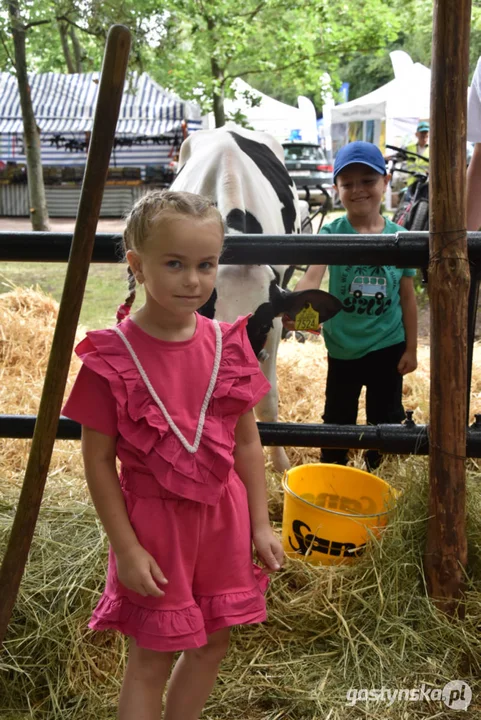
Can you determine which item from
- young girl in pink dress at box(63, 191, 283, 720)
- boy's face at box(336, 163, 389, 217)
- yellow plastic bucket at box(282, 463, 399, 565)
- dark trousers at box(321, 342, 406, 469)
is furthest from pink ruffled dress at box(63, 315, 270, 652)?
boy's face at box(336, 163, 389, 217)

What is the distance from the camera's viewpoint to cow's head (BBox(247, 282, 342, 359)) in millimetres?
2654

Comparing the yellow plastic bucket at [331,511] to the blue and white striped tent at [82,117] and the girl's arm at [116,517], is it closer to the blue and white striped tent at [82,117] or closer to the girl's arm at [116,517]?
the girl's arm at [116,517]

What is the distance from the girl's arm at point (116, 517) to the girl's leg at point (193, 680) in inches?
9.6

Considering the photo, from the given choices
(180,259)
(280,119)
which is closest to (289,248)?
(180,259)

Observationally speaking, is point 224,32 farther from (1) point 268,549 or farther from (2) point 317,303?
(1) point 268,549

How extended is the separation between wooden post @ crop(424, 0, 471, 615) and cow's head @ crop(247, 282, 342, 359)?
48 cm

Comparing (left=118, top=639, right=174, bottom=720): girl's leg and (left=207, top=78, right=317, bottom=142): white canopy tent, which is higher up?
(left=207, top=78, right=317, bottom=142): white canopy tent

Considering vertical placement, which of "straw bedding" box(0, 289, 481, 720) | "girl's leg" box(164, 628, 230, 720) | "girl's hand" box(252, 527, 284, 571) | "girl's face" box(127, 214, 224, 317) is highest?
"girl's face" box(127, 214, 224, 317)

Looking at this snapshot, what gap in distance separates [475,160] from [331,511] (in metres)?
1.39

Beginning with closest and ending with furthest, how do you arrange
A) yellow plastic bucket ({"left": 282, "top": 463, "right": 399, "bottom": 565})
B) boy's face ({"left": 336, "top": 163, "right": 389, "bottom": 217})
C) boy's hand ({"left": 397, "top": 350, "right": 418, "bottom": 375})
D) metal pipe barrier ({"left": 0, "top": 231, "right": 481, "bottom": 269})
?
metal pipe barrier ({"left": 0, "top": 231, "right": 481, "bottom": 269}) < yellow plastic bucket ({"left": 282, "top": 463, "right": 399, "bottom": 565}) < boy's hand ({"left": 397, "top": 350, "right": 418, "bottom": 375}) < boy's face ({"left": 336, "top": 163, "right": 389, "bottom": 217})

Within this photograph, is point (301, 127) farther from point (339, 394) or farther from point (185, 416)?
point (185, 416)

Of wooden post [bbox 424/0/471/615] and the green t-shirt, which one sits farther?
the green t-shirt

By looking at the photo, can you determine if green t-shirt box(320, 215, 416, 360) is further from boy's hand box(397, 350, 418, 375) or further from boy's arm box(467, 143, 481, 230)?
boy's arm box(467, 143, 481, 230)

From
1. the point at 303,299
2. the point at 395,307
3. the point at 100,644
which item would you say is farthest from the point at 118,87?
the point at 395,307
